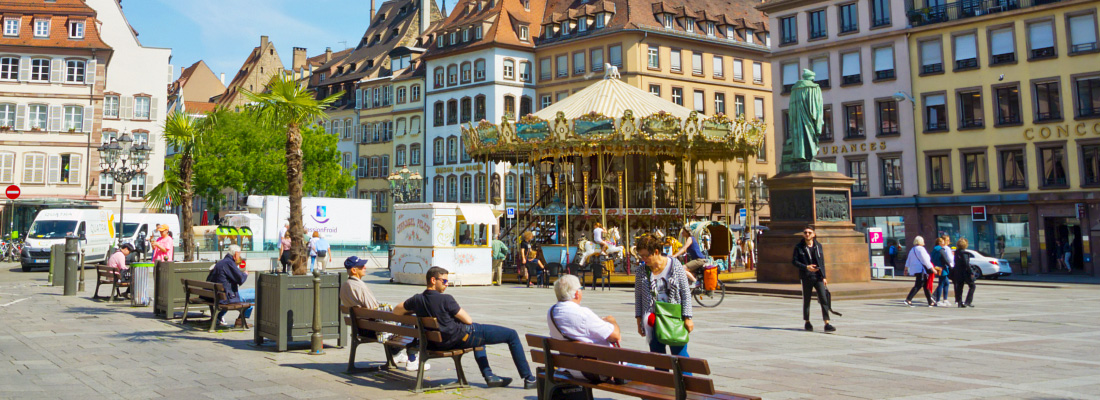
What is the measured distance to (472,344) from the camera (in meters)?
8.48

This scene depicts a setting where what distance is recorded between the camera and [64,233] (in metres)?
Result: 36.4

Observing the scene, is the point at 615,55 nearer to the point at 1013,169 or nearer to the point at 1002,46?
the point at 1002,46

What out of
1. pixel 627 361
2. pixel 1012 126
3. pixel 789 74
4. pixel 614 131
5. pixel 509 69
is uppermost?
pixel 509 69

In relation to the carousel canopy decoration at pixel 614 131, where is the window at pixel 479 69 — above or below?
above

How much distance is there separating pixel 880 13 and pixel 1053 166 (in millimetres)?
11109

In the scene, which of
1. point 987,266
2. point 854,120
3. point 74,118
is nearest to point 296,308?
point 987,266

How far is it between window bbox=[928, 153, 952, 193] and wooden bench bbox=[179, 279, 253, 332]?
35486mm

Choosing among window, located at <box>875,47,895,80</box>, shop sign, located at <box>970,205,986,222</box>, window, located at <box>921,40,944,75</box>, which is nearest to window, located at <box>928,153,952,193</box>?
shop sign, located at <box>970,205,986,222</box>

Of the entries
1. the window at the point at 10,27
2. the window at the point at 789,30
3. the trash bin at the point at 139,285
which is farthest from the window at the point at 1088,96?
the window at the point at 10,27

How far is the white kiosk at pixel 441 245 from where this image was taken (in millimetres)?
26047

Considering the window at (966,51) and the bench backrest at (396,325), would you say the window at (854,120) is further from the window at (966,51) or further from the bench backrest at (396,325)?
the bench backrest at (396,325)

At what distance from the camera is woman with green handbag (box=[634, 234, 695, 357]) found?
759 cm

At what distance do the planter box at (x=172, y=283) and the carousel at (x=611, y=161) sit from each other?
39.6 feet

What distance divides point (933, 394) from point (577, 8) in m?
55.6
